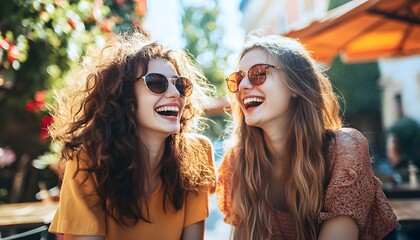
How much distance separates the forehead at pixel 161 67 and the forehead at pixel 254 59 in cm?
40

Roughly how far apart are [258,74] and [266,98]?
141 millimetres

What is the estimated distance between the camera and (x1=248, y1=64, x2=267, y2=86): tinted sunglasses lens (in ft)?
6.93

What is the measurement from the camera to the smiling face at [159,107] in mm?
2021

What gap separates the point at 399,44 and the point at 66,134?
5.37 metres

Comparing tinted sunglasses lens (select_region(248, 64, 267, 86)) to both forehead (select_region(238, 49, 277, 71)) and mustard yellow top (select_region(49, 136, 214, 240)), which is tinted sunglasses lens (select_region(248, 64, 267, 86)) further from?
mustard yellow top (select_region(49, 136, 214, 240))

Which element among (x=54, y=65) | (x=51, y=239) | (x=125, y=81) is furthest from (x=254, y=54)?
(x=54, y=65)

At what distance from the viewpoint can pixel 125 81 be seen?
2.06m

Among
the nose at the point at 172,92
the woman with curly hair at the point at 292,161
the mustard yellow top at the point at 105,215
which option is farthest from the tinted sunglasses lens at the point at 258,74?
the mustard yellow top at the point at 105,215

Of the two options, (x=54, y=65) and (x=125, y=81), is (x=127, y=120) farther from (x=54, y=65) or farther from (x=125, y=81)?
(x=54, y=65)

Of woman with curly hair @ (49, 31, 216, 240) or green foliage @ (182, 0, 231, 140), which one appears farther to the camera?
green foliage @ (182, 0, 231, 140)

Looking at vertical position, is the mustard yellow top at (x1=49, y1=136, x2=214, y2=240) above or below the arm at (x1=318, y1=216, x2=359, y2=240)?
above

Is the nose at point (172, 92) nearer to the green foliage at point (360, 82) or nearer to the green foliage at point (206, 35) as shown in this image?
the green foliage at point (360, 82)

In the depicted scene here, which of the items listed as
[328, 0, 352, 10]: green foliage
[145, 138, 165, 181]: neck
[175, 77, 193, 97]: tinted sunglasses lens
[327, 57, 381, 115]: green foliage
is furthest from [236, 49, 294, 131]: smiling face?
[327, 57, 381, 115]: green foliage

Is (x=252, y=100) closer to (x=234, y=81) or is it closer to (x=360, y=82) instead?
(x=234, y=81)
